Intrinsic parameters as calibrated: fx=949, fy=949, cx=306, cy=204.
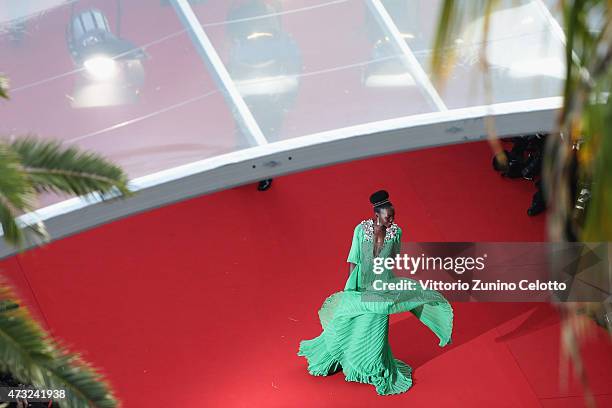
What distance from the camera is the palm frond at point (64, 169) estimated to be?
4258 millimetres

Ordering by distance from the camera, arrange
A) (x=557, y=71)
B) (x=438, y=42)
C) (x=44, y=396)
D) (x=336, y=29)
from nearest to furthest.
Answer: (x=438, y=42) < (x=44, y=396) < (x=557, y=71) < (x=336, y=29)

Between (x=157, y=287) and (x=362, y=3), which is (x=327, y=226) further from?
(x=362, y=3)

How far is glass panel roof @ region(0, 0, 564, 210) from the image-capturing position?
722cm

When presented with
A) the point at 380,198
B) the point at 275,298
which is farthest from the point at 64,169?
the point at 275,298

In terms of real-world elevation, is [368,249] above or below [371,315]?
above

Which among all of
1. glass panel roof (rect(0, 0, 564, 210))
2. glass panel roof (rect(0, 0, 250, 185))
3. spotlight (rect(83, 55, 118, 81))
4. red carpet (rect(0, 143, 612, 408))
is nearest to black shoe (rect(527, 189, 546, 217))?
red carpet (rect(0, 143, 612, 408))

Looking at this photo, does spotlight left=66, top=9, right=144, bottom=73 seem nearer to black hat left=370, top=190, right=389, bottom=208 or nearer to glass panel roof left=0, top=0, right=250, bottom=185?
glass panel roof left=0, top=0, right=250, bottom=185

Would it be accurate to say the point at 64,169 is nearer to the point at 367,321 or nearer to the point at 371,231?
the point at 371,231

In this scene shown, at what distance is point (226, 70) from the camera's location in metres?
7.70

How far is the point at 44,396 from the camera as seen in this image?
255 inches

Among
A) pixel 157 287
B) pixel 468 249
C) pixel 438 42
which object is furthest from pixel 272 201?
pixel 438 42

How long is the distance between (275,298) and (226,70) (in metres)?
2.29

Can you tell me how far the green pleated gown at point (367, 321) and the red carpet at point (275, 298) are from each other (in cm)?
15

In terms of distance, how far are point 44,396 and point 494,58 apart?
4.34m
